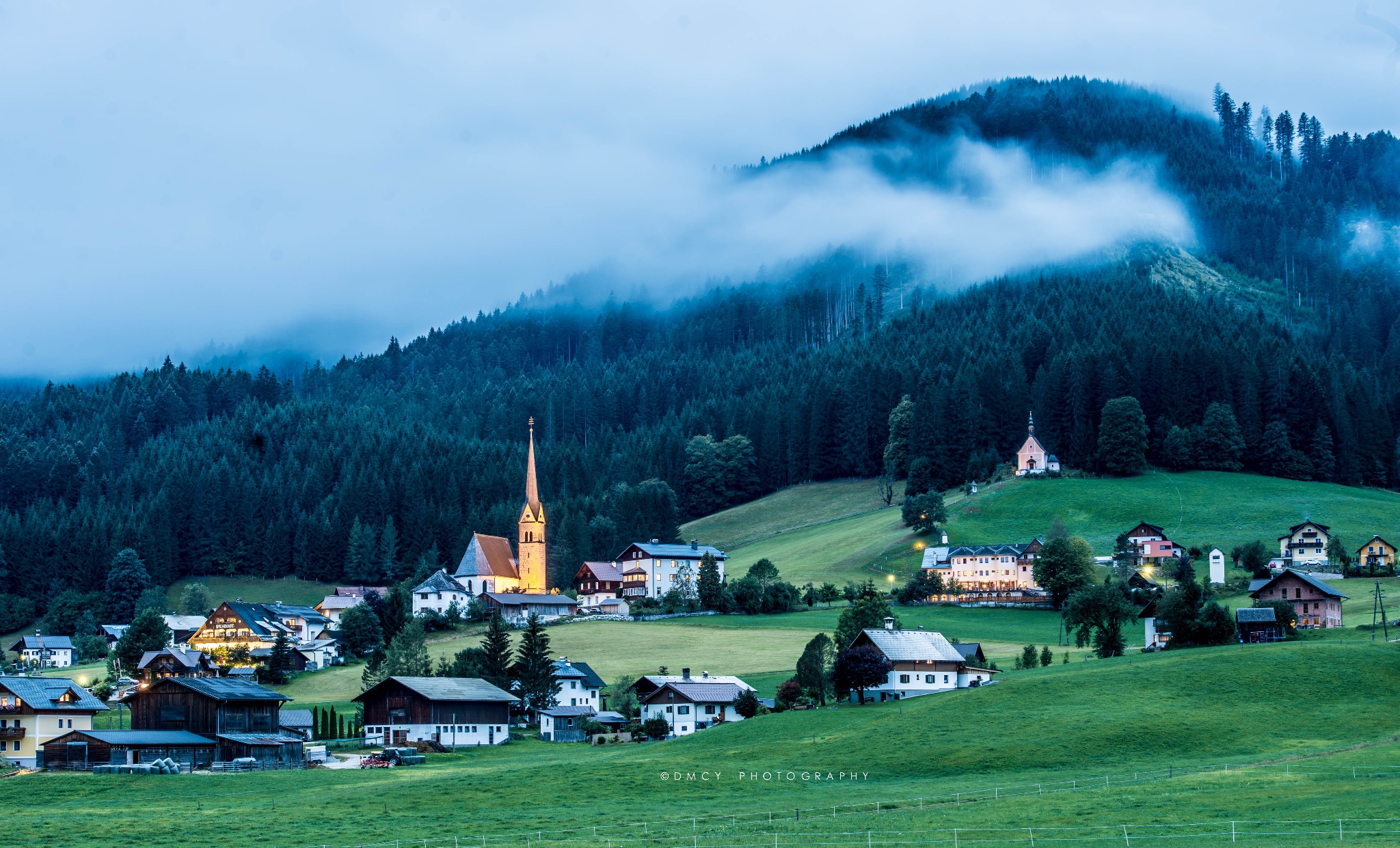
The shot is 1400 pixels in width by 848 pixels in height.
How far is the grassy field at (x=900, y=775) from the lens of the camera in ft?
137

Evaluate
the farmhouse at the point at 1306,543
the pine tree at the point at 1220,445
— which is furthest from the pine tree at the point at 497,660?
the pine tree at the point at 1220,445

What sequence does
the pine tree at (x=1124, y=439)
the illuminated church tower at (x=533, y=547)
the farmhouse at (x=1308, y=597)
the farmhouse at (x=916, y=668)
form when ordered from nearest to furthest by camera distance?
1. the farmhouse at (x=916, y=668)
2. the farmhouse at (x=1308, y=597)
3. the illuminated church tower at (x=533, y=547)
4. the pine tree at (x=1124, y=439)

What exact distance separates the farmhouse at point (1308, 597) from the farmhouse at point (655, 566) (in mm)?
58098

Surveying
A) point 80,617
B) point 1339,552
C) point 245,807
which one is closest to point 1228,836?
point 245,807

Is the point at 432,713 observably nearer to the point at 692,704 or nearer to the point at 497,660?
the point at 497,660

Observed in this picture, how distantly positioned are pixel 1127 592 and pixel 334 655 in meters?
63.5

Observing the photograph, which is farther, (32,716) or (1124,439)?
(1124,439)

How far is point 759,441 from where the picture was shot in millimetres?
196625

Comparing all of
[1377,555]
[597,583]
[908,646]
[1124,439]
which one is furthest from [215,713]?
[1124,439]

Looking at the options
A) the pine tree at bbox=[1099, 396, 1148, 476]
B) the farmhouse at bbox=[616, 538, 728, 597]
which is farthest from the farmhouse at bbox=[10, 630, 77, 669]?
the pine tree at bbox=[1099, 396, 1148, 476]

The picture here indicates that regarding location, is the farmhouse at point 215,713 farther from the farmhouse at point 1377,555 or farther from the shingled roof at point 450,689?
the farmhouse at point 1377,555

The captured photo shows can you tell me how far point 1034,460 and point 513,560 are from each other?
59.2 metres

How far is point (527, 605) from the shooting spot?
13238 centimetres

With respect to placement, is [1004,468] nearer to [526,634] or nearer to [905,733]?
[526,634]
